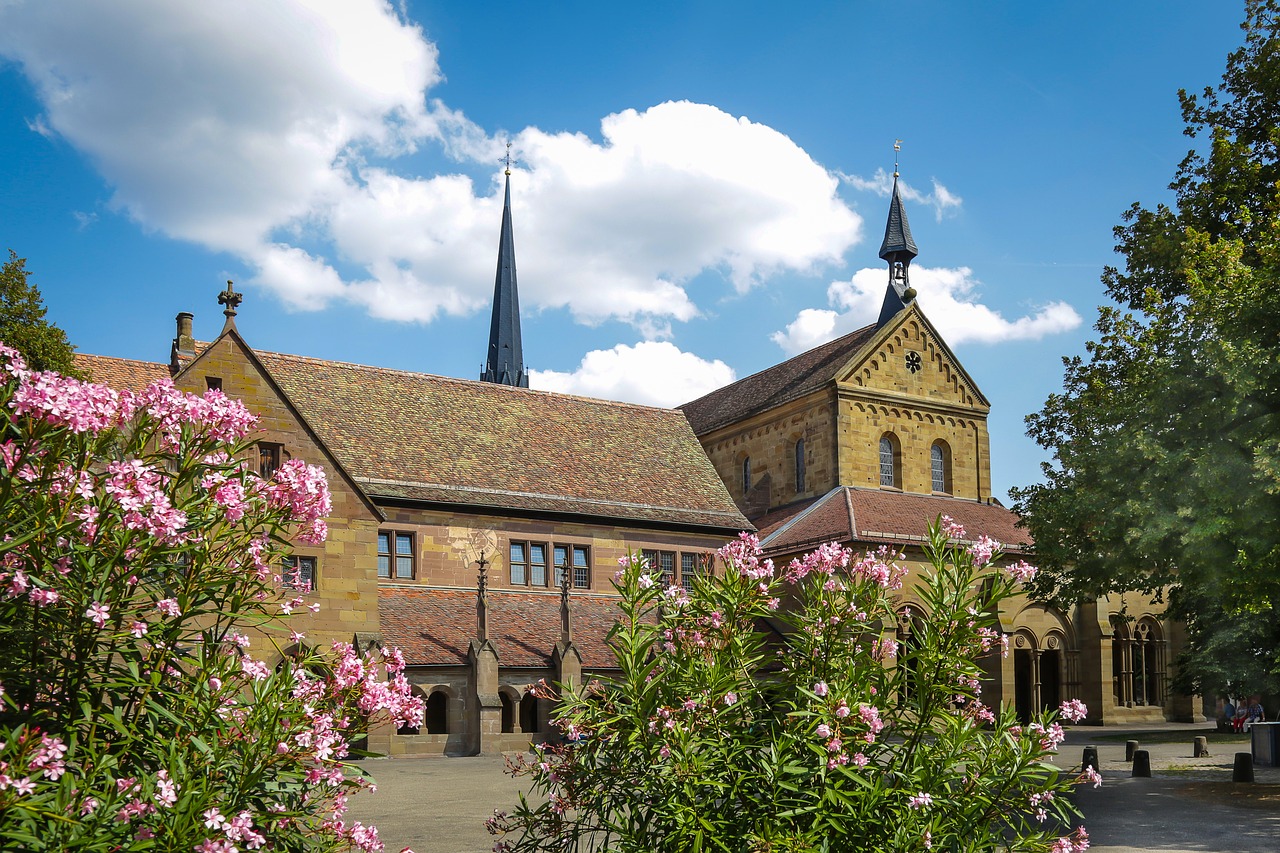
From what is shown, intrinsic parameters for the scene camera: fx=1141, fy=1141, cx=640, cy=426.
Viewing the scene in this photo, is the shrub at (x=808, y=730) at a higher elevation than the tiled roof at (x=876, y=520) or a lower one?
lower

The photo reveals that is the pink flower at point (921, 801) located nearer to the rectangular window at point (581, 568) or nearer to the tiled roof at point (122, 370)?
the tiled roof at point (122, 370)

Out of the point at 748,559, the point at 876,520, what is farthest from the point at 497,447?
the point at 748,559

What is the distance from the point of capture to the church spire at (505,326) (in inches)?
3408

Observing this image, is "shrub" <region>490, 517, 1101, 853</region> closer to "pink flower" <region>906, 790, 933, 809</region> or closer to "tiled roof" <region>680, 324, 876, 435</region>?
"pink flower" <region>906, 790, 933, 809</region>

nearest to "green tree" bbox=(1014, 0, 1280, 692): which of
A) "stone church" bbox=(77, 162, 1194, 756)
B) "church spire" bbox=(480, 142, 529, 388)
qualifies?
"stone church" bbox=(77, 162, 1194, 756)

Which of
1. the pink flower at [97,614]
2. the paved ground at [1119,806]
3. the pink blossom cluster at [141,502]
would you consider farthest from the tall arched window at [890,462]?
the pink flower at [97,614]

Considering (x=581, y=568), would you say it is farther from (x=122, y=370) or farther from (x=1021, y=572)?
(x=1021, y=572)

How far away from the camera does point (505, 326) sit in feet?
287

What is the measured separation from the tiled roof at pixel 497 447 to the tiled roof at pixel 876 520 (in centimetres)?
251

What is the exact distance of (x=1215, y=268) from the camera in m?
22.0

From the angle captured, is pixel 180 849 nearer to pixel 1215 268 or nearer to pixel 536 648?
pixel 1215 268

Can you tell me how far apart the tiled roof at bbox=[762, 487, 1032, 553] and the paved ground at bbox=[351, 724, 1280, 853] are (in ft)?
48.4

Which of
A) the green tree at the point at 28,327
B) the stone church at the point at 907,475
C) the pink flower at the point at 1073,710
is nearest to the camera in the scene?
the pink flower at the point at 1073,710

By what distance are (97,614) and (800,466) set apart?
47.6 metres
